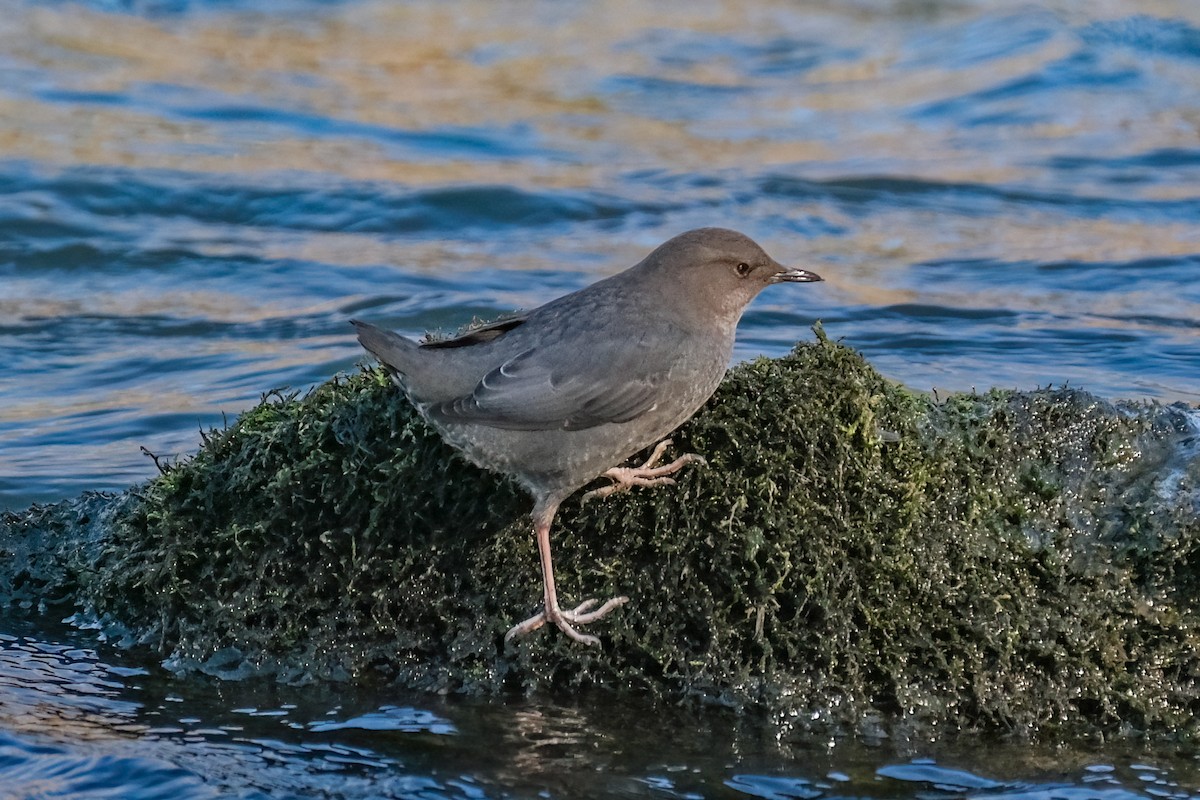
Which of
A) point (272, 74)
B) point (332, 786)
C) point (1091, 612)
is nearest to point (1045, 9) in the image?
point (272, 74)

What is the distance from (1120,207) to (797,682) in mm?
8236

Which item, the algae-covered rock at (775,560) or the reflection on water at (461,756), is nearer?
the reflection on water at (461,756)

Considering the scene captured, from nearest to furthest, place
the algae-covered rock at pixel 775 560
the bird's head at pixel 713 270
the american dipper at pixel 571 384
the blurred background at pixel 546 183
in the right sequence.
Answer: the algae-covered rock at pixel 775 560 → the american dipper at pixel 571 384 → the bird's head at pixel 713 270 → the blurred background at pixel 546 183

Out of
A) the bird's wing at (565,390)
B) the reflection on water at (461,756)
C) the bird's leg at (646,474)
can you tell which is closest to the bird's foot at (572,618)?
the reflection on water at (461,756)

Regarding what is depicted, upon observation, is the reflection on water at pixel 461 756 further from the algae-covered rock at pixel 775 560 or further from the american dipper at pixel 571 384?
the american dipper at pixel 571 384

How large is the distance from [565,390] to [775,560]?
87 cm

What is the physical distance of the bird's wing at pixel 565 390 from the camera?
4.57 meters

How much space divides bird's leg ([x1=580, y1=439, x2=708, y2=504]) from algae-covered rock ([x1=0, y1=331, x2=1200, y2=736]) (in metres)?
0.05

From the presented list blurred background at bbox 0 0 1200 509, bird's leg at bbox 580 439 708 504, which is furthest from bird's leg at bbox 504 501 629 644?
blurred background at bbox 0 0 1200 509

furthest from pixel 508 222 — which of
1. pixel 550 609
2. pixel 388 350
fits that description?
pixel 550 609

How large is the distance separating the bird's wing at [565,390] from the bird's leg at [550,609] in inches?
12.0

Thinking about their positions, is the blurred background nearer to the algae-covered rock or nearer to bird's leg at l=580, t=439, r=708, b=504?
the algae-covered rock

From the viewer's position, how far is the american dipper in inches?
179

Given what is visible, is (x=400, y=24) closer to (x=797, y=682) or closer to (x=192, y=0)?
(x=192, y=0)
